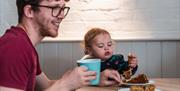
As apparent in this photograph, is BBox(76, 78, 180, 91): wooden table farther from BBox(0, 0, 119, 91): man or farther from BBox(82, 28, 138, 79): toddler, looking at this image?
BBox(0, 0, 119, 91): man

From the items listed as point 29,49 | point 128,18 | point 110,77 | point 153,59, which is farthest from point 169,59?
point 29,49

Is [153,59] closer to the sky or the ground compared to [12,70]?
closer to the ground

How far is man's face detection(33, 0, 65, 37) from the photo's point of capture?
4.01ft

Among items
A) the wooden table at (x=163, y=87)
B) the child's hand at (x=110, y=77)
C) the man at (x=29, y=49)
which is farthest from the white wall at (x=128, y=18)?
the man at (x=29, y=49)

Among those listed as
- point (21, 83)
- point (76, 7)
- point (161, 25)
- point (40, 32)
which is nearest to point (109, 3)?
point (76, 7)

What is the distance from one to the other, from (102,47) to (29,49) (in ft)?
3.51

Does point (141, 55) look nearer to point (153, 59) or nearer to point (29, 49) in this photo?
point (153, 59)

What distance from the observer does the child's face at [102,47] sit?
2.13 meters

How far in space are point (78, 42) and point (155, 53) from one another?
1.85 feet

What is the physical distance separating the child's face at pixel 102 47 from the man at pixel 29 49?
90cm

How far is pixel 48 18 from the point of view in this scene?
1.23 metres

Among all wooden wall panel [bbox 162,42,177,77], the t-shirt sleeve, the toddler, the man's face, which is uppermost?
the man's face

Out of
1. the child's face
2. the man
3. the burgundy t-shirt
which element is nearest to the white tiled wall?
the child's face

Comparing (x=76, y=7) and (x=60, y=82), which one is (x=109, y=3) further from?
(x=60, y=82)
